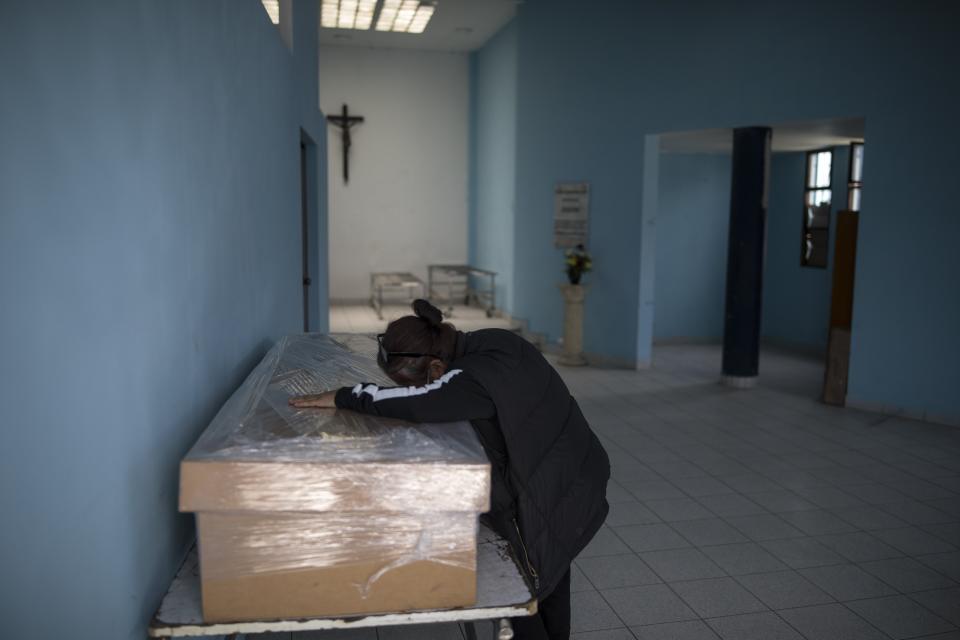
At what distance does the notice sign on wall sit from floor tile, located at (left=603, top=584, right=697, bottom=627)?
5.72 metres

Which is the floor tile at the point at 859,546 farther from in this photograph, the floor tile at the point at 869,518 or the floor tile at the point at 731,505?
the floor tile at the point at 731,505

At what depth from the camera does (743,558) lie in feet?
11.5

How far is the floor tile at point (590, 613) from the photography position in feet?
9.48

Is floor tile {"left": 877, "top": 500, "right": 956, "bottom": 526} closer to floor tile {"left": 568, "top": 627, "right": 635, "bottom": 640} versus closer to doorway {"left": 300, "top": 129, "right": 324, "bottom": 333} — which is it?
floor tile {"left": 568, "top": 627, "right": 635, "bottom": 640}

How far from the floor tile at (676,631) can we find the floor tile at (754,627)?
1.8 inches

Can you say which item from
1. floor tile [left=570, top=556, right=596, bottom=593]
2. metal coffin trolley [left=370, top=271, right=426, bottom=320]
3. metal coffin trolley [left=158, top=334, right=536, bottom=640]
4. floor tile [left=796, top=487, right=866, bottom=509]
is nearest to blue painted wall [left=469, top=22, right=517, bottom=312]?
metal coffin trolley [left=370, top=271, right=426, bottom=320]

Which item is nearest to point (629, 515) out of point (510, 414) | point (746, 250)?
point (510, 414)

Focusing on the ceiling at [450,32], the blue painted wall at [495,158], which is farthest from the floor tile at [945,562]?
the ceiling at [450,32]

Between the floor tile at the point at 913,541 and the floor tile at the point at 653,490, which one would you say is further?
the floor tile at the point at 653,490

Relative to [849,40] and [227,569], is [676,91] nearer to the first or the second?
[849,40]

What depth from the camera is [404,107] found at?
1193cm

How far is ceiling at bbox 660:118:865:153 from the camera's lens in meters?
6.65

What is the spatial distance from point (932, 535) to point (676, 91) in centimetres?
494

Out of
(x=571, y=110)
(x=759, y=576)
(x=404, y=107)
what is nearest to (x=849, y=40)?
(x=571, y=110)
